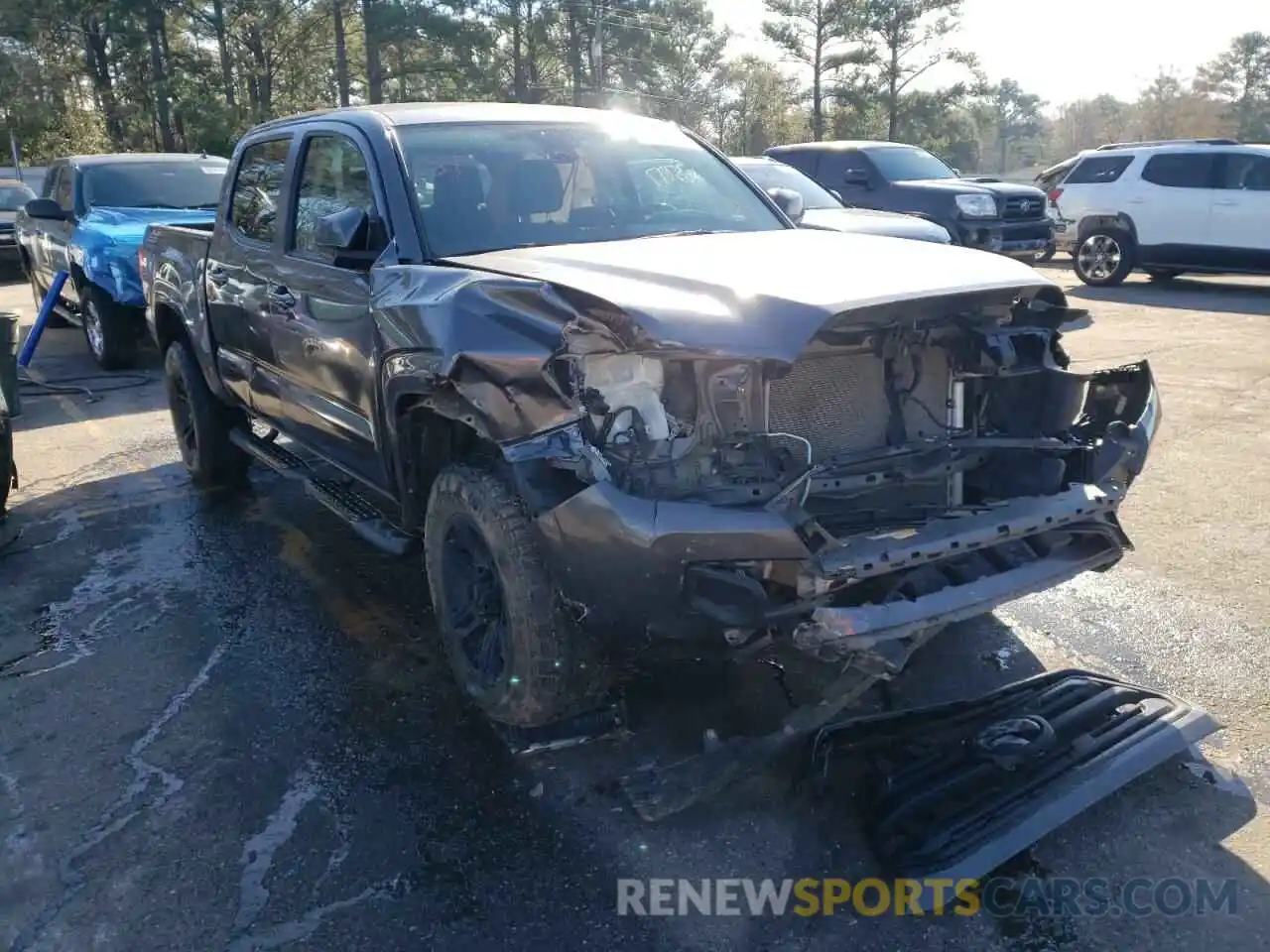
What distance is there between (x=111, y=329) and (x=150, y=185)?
1739 mm

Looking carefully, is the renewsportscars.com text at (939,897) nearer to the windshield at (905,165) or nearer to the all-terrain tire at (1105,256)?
the windshield at (905,165)

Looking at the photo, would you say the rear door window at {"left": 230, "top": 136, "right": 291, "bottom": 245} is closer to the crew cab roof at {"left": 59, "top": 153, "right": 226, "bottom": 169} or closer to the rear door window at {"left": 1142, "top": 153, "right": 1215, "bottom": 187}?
the crew cab roof at {"left": 59, "top": 153, "right": 226, "bottom": 169}

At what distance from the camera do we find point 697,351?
2.80m

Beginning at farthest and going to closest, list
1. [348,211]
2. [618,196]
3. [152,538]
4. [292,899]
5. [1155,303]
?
1. [1155,303]
2. [152,538]
3. [618,196]
4. [348,211]
5. [292,899]

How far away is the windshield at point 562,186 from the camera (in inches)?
155

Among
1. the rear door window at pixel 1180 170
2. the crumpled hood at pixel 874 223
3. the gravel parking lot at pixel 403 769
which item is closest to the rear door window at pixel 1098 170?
the rear door window at pixel 1180 170

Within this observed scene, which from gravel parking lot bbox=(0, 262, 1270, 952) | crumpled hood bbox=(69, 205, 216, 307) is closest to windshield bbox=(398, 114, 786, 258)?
gravel parking lot bbox=(0, 262, 1270, 952)

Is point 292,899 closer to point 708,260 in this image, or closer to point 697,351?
point 697,351

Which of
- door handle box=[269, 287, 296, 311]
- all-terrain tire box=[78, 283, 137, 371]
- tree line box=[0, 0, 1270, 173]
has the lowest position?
all-terrain tire box=[78, 283, 137, 371]

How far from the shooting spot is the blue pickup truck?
9.30m

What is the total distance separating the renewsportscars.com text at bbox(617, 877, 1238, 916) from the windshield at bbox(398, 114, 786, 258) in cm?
227

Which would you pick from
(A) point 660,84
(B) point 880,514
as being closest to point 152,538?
(B) point 880,514

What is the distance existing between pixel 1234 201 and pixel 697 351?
1314 centimetres

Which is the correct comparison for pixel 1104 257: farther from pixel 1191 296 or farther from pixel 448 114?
pixel 448 114
